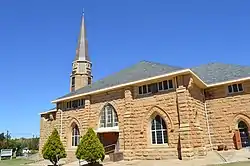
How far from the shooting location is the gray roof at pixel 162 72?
20.1 meters

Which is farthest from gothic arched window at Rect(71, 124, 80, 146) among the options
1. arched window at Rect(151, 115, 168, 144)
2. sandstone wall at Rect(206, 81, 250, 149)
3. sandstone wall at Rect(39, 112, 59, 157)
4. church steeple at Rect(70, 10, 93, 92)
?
sandstone wall at Rect(206, 81, 250, 149)

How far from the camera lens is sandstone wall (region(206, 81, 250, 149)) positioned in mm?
19312

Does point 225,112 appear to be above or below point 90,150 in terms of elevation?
above

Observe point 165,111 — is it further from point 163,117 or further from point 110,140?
point 110,140

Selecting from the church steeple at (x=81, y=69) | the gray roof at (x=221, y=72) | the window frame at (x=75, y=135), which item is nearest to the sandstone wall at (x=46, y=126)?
the window frame at (x=75, y=135)

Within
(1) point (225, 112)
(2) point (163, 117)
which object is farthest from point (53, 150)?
(1) point (225, 112)

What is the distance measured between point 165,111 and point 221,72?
301 inches

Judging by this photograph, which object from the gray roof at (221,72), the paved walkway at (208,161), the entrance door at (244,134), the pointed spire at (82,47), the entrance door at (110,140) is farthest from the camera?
the pointed spire at (82,47)

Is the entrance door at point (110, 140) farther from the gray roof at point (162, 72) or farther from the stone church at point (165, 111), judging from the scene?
the gray roof at point (162, 72)

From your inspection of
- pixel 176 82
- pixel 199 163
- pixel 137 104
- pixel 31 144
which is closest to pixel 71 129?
pixel 137 104

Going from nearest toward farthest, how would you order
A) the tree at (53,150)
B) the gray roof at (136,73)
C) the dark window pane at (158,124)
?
1. the dark window pane at (158,124)
2. the tree at (53,150)
3. the gray roof at (136,73)

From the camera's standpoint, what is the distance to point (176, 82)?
17812 millimetres

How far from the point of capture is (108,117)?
21.3 m

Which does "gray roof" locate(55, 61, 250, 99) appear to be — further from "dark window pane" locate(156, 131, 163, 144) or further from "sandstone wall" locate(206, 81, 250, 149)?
"dark window pane" locate(156, 131, 163, 144)
